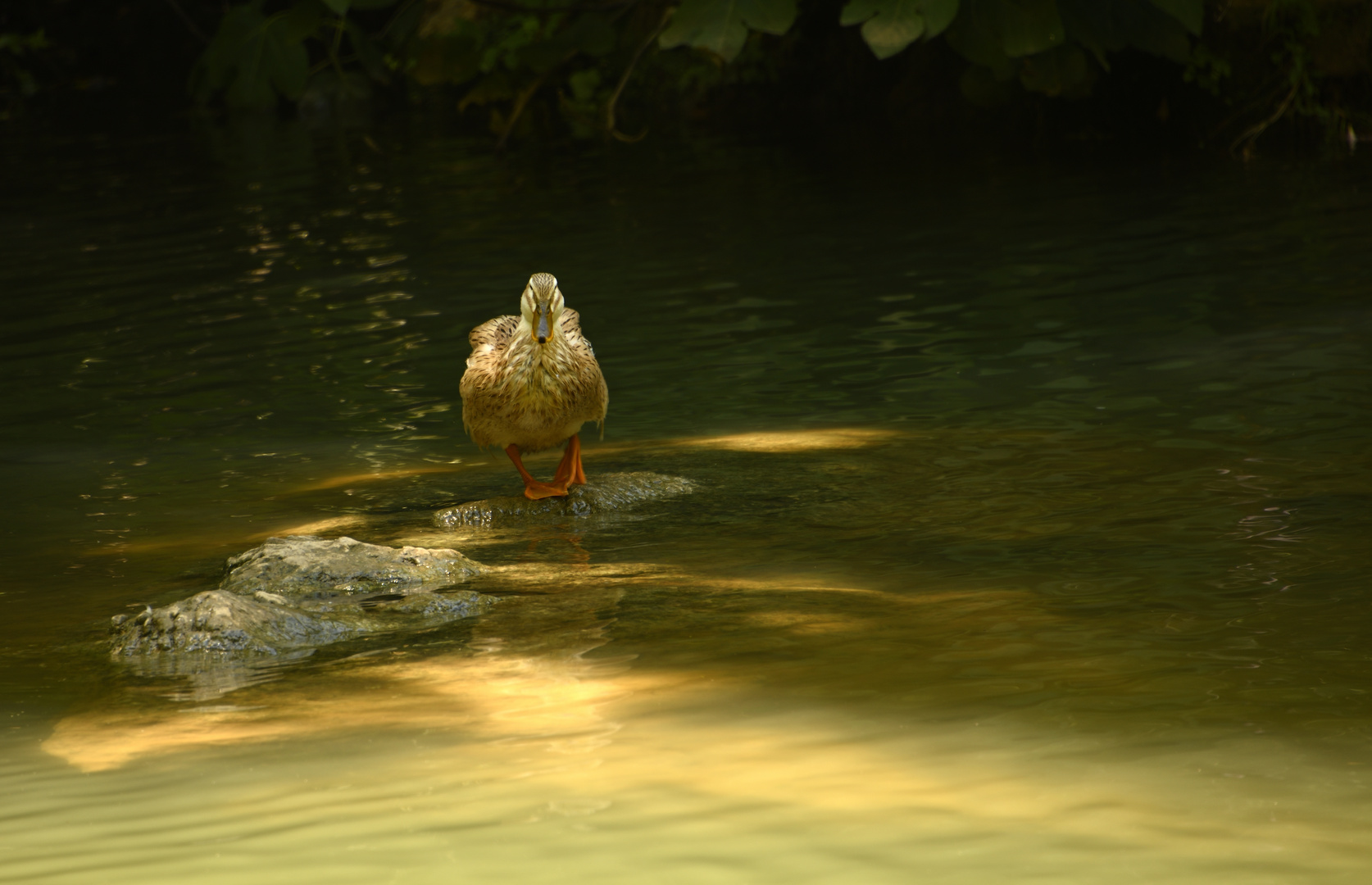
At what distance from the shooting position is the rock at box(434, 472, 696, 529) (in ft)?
19.5

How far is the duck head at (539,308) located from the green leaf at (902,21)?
15.3 ft

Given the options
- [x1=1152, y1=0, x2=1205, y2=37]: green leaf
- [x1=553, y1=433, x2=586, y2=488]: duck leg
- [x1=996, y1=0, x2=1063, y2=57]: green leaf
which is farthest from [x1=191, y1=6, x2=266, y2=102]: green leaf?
[x1=553, y1=433, x2=586, y2=488]: duck leg

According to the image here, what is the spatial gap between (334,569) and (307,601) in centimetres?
16

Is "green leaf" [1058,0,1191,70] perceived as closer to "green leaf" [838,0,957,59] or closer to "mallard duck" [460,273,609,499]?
"green leaf" [838,0,957,59]

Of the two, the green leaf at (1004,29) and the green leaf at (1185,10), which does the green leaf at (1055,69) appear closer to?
the green leaf at (1004,29)

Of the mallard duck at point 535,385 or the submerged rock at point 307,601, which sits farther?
the mallard duck at point 535,385

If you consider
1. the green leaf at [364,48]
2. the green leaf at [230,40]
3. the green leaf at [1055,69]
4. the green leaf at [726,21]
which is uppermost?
the green leaf at [230,40]

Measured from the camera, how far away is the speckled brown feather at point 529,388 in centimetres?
584

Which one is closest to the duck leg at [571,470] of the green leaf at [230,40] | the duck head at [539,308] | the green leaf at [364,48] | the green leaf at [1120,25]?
the duck head at [539,308]

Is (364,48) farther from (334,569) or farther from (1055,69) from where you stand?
(334,569)

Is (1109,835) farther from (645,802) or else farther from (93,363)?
(93,363)

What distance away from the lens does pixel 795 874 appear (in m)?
2.76

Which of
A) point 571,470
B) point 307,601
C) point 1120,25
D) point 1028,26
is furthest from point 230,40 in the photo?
point 307,601

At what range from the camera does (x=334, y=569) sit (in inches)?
191
